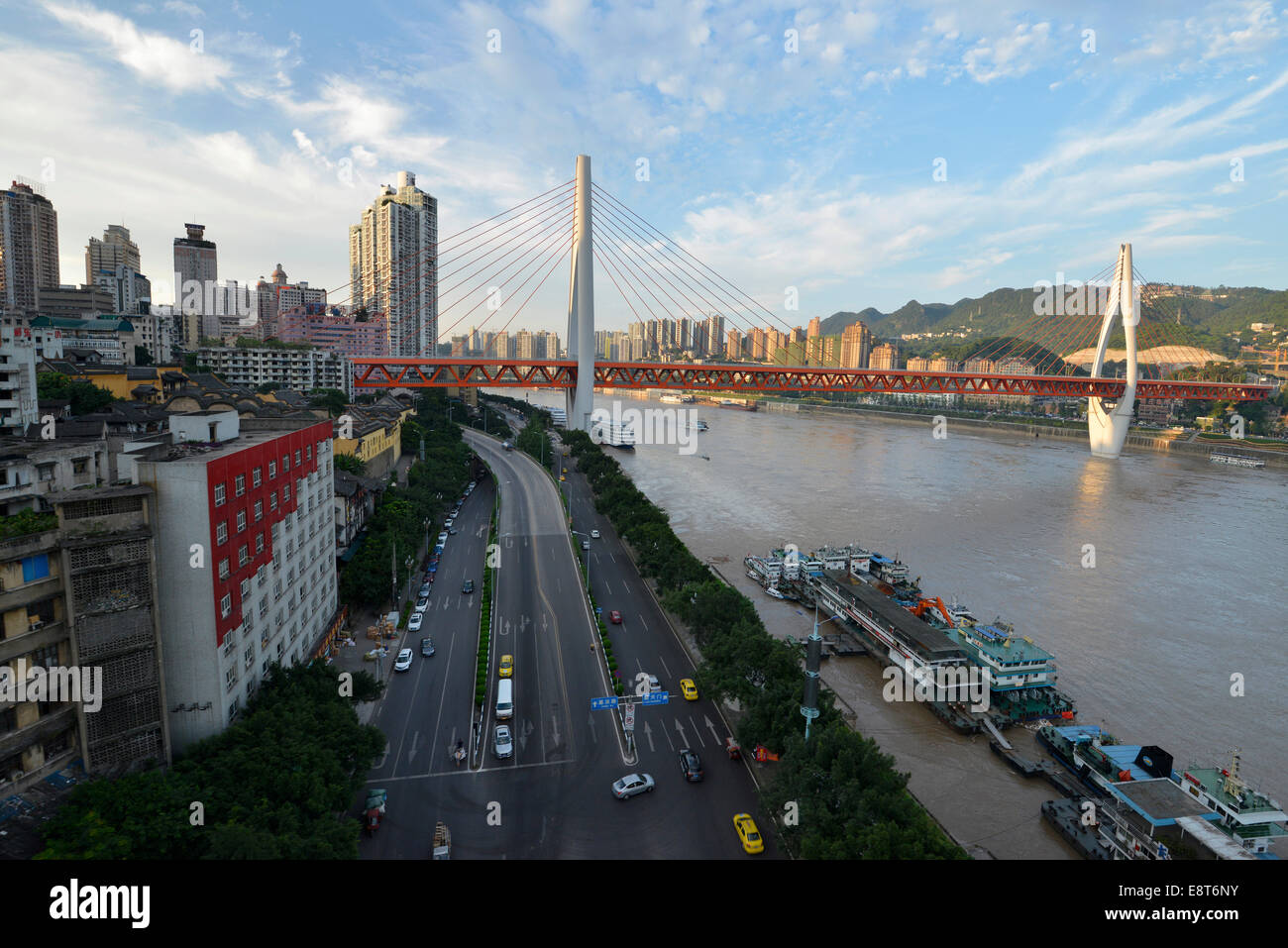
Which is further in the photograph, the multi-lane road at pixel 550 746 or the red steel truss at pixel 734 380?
the red steel truss at pixel 734 380

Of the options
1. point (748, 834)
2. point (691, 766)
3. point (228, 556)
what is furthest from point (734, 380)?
Answer: point (228, 556)

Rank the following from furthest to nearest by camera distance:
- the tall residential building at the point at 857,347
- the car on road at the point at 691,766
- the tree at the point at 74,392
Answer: the tall residential building at the point at 857,347 < the tree at the point at 74,392 < the car on road at the point at 691,766

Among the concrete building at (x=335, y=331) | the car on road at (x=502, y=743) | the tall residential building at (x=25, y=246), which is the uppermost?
the tall residential building at (x=25, y=246)

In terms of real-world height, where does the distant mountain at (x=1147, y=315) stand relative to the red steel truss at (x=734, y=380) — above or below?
above

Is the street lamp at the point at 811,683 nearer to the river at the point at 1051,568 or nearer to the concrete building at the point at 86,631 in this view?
the river at the point at 1051,568

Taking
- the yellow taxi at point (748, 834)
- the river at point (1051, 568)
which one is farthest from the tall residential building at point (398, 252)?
the yellow taxi at point (748, 834)

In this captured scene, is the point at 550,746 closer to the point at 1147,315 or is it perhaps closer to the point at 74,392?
the point at 74,392
